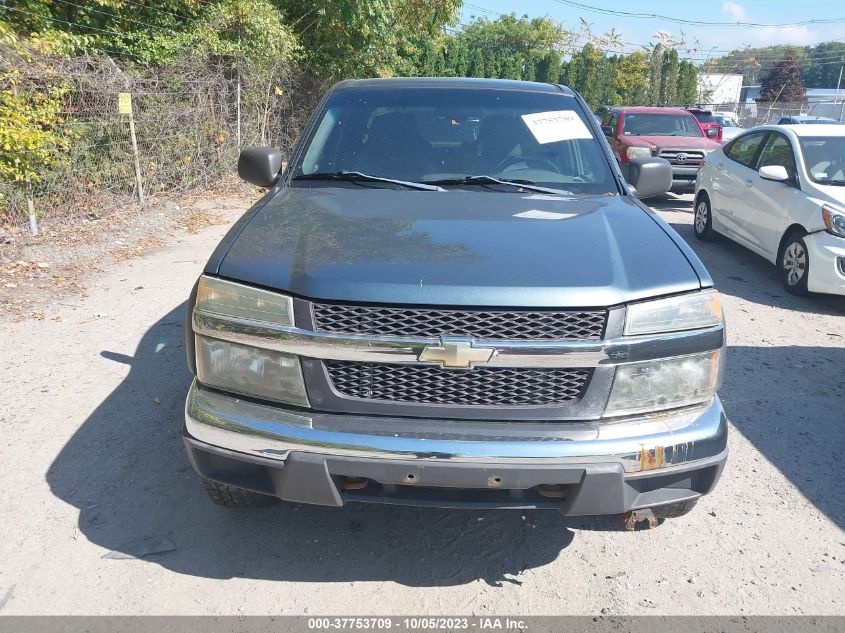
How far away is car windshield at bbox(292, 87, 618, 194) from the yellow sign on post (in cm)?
629

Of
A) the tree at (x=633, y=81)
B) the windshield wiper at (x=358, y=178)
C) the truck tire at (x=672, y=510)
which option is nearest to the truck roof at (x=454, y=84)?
the windshield wiper at (x=358, y=178)

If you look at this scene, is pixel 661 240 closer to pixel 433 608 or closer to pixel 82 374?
pixel 433 608

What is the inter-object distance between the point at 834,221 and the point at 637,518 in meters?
5.13

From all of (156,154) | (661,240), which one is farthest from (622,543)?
(156,154)

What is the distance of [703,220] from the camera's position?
9.63m

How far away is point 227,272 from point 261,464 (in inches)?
28.5

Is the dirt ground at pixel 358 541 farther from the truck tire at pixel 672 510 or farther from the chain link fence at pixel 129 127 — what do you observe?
the chain link fence at pixel 129 127

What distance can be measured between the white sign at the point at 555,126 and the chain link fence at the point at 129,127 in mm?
6141

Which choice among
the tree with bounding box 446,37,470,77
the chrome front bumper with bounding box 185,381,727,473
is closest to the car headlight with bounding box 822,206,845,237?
the chrome front bumper with bounding box 185,381,727,473

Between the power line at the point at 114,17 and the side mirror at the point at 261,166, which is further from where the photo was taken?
the power line at the point at 114,17

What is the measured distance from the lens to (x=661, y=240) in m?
2.90

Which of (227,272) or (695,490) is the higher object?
(227,272)

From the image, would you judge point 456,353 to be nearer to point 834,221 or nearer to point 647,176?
point 647,176

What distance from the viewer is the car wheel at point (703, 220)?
945 centimetres
